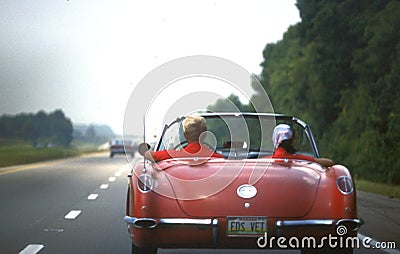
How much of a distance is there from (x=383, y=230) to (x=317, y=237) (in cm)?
442

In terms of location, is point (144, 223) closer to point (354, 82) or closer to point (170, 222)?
point (170, 222)

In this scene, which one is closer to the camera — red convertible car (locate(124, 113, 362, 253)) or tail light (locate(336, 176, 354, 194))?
red convertible car (locate(124, 113, 362, 253))

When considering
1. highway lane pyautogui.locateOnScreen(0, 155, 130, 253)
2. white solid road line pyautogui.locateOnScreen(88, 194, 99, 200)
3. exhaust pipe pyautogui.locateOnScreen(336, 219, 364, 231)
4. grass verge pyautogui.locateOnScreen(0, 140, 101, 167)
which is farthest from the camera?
grass verge pyautogui.locateOnScreen(0, 140, 101, 167)

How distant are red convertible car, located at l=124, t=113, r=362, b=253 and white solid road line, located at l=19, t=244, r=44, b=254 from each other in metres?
1.79

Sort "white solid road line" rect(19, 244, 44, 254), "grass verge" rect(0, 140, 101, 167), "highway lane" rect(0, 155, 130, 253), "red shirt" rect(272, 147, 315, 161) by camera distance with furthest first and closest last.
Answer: "grass verge" rect(0, 140, 101, 167), "highway lane" rect(0, 155, 130, 253), "white solid road line" rect(19, 244, 44, 254), "red shirt" rect(272, 147, 315, 161)

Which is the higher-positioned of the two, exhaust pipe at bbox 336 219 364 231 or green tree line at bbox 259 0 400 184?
green tree line at bbox 259 0 400 184

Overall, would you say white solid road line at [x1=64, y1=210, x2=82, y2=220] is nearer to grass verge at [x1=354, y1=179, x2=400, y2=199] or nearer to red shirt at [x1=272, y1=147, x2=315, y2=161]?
red shirt at [x1=272, y1=147, x2=315, y2=161]

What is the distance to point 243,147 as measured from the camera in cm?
820

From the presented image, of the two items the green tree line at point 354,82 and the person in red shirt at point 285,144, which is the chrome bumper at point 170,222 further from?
the green tree line at point 354,82

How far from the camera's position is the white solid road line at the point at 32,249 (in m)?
8.08

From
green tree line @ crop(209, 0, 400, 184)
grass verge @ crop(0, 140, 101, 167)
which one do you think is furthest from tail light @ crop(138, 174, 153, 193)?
grass verge @ crop(0, 140, 101, 167)

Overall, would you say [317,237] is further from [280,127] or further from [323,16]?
[323,16]

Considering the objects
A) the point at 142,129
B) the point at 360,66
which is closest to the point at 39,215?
the point at 142,129

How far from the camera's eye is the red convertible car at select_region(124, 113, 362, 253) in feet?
21.1
